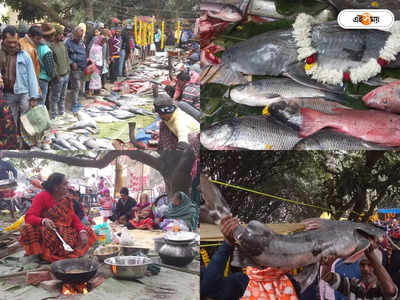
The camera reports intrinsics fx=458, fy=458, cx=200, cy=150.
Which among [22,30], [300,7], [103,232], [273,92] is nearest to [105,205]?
[103,232]

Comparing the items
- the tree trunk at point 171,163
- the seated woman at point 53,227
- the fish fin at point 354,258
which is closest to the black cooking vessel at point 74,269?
the seated woman at point 53,227

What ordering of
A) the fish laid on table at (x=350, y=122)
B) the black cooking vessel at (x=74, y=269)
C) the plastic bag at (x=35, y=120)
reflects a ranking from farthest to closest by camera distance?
the fish laid on table at (x=350, y=122)
the plastic bag at (x=35, y=120)
the black cooking vessel at (x=74, y=269)

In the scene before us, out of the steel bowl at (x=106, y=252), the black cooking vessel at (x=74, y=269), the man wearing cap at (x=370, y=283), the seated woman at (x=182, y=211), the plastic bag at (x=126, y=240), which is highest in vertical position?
the seated woman at (x=182, y=211)

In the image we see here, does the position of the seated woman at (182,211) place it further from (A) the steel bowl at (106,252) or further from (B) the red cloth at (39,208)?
(B) the red cloth at (39,208)

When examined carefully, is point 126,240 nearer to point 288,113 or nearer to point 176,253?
point 176,253

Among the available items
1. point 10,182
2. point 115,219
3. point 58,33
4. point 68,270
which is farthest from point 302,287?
point 58,33

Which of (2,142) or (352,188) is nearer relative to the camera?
(2,142)

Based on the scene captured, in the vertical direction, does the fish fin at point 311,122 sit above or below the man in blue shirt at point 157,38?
below

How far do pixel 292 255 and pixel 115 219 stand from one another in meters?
1.34

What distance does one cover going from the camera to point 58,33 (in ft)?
11.0

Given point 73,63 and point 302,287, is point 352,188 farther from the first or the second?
point 73,63

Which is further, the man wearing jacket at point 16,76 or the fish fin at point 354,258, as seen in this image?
the fish fin at point 354,258

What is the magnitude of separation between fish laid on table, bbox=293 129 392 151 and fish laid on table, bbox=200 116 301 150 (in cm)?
8

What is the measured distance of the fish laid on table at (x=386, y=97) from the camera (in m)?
3.42
